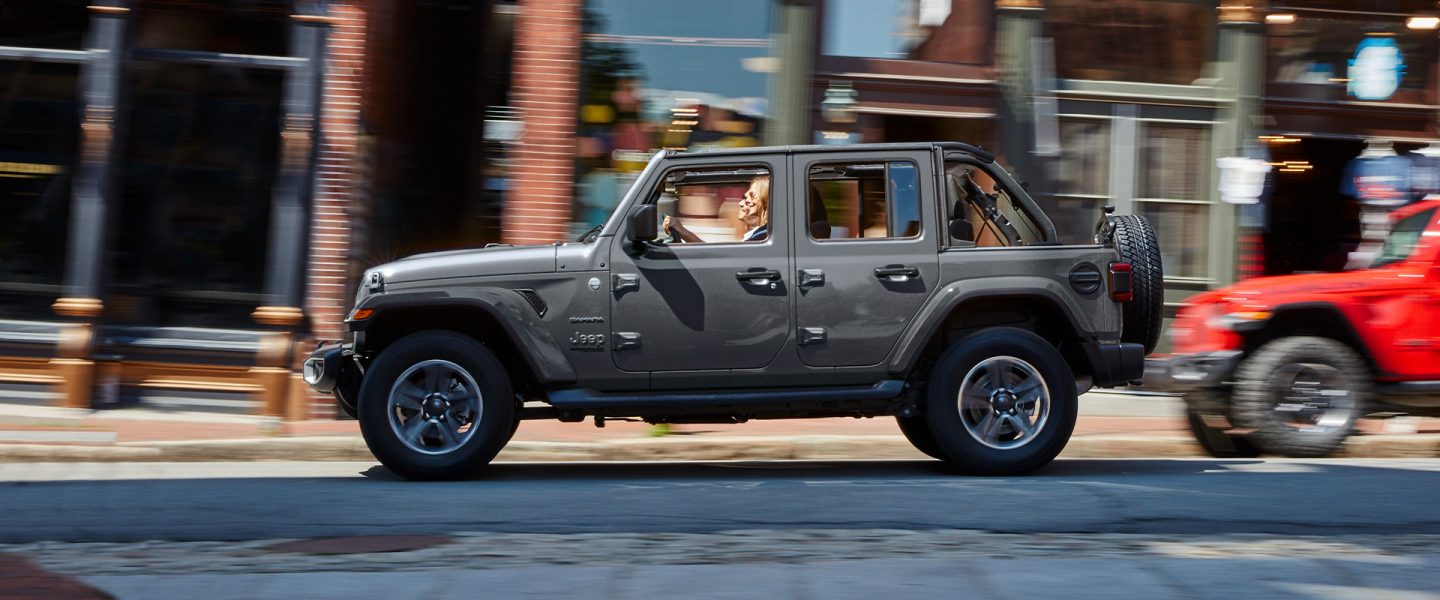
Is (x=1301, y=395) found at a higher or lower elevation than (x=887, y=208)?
lower

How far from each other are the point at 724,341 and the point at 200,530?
2.79 metres

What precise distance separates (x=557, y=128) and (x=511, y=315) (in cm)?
475

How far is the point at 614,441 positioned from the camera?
9.66 metres

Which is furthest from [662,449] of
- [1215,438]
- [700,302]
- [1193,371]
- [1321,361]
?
[1321,361]

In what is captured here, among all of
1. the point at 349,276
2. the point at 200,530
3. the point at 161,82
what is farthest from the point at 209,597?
the point at 161,82

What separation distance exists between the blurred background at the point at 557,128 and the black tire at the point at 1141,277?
476cm

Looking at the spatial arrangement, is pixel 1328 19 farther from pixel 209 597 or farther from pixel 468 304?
pixel 209 597

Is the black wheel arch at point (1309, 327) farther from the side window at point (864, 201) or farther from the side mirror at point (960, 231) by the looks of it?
the side window at point (864, 201)

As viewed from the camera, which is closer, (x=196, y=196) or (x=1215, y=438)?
(x=1215, y=438)

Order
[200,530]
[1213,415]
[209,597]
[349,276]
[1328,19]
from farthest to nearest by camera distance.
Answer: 1. [1328,19]
2. [349,276]
3. [1213,415]
4. [200,530]
5. [209,597]

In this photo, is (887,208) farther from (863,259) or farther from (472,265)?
(472,265)

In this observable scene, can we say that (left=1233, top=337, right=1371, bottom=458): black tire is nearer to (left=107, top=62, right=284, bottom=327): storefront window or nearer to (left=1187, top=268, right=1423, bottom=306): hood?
(left=1187, top=268, right=1423, bottom=306): hood

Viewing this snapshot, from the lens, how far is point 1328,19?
1312cm

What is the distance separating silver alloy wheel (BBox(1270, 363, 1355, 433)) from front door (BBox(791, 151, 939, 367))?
2.84m
